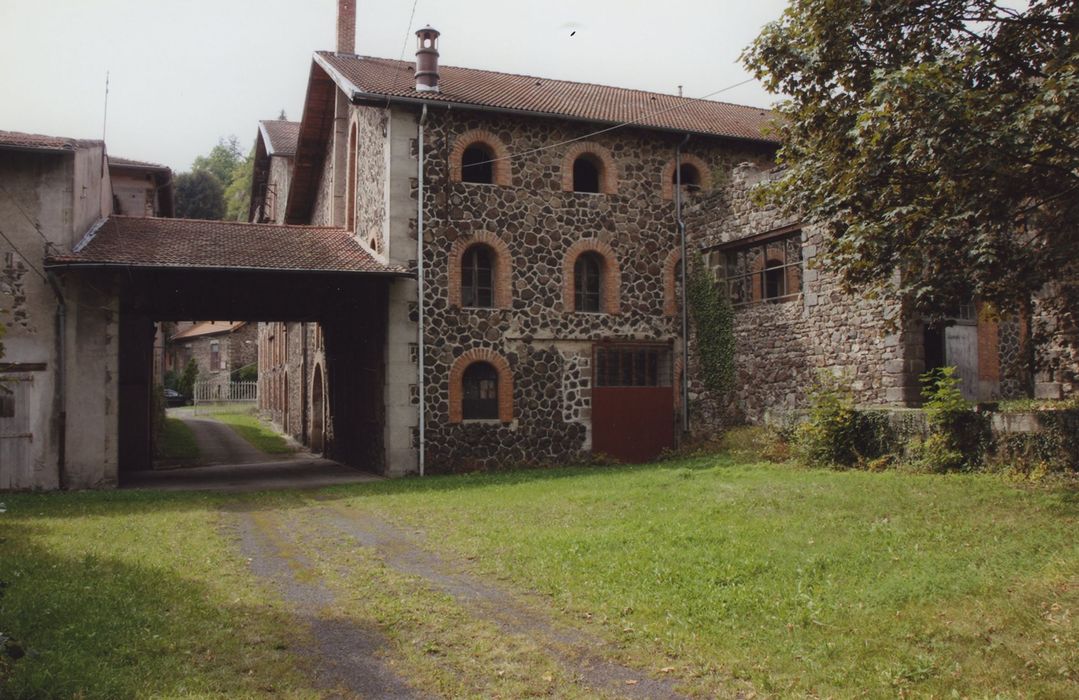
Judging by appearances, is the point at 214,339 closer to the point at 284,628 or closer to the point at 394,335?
the point at 394,335

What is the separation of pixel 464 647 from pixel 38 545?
243 inches

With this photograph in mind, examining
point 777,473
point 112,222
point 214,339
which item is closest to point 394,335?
point 112,222

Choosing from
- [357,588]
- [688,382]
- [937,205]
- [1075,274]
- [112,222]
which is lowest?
[357,588]

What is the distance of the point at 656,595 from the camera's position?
714cm

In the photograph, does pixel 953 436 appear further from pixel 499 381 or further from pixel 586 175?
pixel 586 175

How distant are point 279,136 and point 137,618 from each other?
29.0 meters

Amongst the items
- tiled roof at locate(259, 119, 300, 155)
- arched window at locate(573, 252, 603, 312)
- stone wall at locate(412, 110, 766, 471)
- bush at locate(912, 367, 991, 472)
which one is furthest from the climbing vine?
tiled roof at locate(259, 119, 300, 155)

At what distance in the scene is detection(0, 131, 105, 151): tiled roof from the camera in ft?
49.5

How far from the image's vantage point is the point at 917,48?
977 centimetres

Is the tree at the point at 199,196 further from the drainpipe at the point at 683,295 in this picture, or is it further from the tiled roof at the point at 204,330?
the drainpipe at the point at 683,295

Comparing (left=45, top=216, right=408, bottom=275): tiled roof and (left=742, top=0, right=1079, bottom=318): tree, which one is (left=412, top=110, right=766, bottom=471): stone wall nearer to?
(left=45, top=216, right=408, bottom=275): tiled roof

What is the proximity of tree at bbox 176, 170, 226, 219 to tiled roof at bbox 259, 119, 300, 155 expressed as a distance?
124 feet

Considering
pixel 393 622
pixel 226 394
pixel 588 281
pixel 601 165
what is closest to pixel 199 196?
pixel 226 394

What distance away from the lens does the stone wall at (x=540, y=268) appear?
18000 millimetres
